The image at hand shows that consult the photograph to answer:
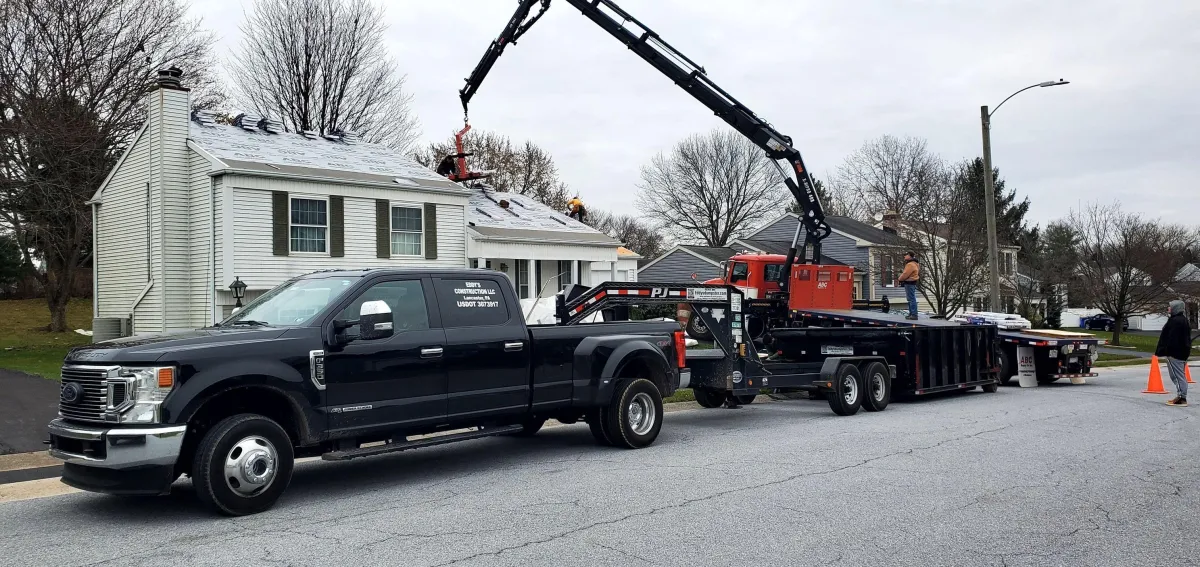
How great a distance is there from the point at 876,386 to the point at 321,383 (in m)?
9.40

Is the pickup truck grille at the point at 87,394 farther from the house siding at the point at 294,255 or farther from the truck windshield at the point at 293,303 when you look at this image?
the house siding at the point at 294,255

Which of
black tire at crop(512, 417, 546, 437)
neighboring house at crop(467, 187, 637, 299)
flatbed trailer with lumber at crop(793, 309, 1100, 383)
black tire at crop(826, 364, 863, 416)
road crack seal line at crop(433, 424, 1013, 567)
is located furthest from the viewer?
neighboring house at crop(467, 187, 637, 299)

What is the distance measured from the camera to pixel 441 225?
2481cm

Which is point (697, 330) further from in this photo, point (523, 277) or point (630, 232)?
point (630, 232)

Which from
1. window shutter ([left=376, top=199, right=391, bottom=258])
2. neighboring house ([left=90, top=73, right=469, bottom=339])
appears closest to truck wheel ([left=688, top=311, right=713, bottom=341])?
neighboring house ([left=90, top=73, right=469, bottom=339])

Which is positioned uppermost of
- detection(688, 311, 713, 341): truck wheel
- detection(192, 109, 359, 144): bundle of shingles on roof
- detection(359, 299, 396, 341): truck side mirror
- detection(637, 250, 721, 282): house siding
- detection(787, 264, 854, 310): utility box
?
detection(192, 109, 359, 144): bundle of shingles on roof

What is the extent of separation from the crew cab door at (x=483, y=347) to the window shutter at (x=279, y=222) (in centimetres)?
1409

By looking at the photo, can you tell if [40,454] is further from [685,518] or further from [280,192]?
[280,192]

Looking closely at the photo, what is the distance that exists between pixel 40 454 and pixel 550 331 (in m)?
5.48

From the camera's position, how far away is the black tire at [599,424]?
32.1 feet

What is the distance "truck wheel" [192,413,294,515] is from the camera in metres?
6.60

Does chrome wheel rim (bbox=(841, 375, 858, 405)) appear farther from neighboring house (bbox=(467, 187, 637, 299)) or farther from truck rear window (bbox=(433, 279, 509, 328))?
neighboring house (bbox=(467, 187, 637, 299))

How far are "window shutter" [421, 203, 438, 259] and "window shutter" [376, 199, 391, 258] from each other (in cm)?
118

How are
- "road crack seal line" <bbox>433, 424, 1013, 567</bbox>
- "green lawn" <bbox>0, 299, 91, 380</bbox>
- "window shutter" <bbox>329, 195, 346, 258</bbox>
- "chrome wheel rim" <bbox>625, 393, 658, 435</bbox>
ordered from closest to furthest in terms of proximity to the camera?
"road crack seal line" <bbox>433, 424, 1013, 567</bbox> < "chrome wheel rim" <bbox>625, 393, 658, 435</bbox> < "green lawn" <bbox>0, 299, 91, 380</bbox> < "window shutter" <bbox>329, 195, 346, 258</bbox>
